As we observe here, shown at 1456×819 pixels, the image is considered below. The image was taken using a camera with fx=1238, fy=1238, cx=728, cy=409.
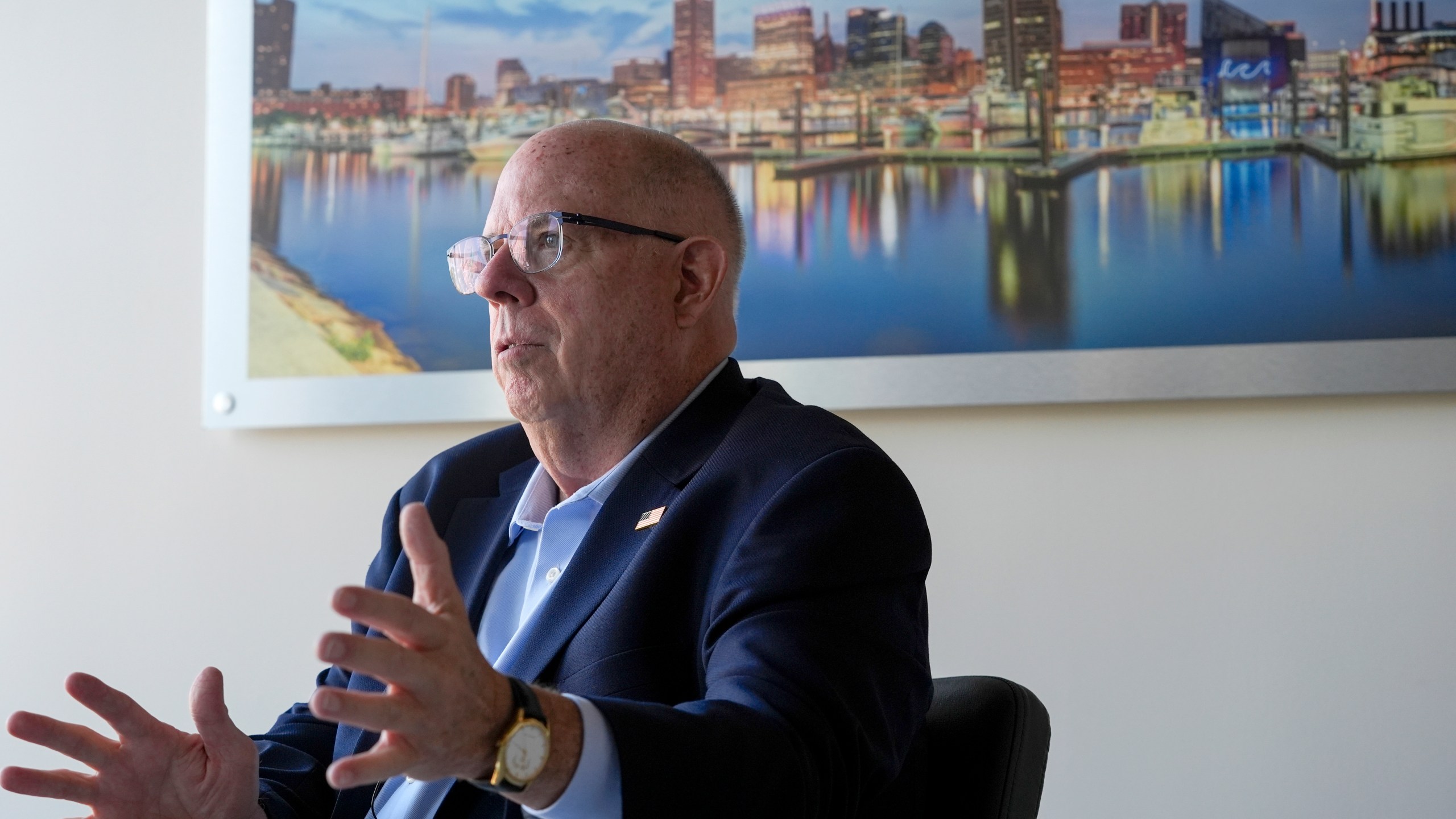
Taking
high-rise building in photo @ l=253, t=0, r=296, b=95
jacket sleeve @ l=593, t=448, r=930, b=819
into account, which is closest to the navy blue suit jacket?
jacket sleeve @ l=593, t=448, r=930, b=819

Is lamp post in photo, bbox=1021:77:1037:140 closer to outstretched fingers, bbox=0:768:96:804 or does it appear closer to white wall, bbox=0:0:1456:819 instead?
white wall, bbox=0:0:1456:819

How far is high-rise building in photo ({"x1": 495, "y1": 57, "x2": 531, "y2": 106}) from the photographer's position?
2529 millimetres

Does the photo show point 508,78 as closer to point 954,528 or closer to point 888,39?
point 888,39

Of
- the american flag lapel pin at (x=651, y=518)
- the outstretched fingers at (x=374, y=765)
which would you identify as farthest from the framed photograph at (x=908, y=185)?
the outstretched fingers at (x=374, y=765)

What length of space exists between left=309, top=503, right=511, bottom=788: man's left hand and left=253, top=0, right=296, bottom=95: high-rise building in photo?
213cm

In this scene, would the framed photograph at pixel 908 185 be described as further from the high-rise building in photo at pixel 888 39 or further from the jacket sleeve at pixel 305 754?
the jacket sleeve at pixel 305 754

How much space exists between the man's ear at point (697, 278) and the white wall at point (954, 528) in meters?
0.88

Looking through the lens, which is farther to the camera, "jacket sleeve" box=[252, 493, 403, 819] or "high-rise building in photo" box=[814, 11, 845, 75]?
"high-rise building in photo" box=[814, 11, 845, 75]

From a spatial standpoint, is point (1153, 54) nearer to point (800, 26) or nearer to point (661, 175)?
point (800, 26)

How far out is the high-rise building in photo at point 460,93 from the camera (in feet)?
8.36

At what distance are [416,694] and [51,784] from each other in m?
0.65

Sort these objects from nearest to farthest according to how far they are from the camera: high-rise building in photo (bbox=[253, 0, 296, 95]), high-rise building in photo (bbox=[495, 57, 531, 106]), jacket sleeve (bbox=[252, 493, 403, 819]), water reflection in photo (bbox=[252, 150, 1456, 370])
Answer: jacket sleeve (bbox=[252, 493, 403, 819]) < water reflection in photo (bbox=[252, 150, 1456, 370]) < high-rise building in photo (bbox=[495, 57, 531, 106]) < high-rise building in photo (bbox=[253, 0, 296, 95])

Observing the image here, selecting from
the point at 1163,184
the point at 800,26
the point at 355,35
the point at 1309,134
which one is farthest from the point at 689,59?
the point at 1309,134

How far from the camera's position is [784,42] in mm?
2391
